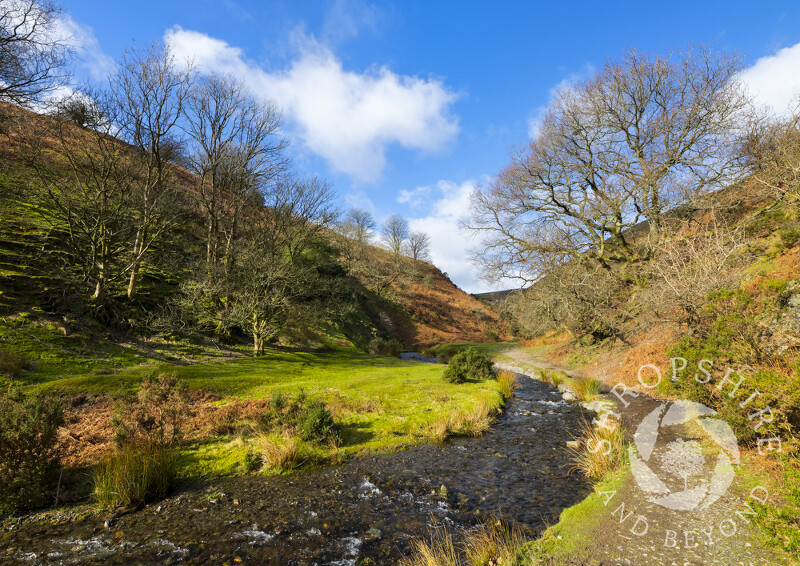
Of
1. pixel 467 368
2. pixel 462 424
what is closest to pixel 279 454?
pixel 462 424

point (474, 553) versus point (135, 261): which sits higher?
point (135, 261)

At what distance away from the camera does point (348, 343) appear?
116 feet

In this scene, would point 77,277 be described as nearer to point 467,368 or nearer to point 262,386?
point 262,386

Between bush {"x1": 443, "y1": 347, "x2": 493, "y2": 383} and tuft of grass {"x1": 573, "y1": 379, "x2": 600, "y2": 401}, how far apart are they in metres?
5.10

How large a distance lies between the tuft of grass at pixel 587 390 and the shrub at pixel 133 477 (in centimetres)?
1518

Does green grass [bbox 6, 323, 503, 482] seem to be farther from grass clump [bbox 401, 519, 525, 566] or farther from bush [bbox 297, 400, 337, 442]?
grass clump [bbox 401, 519, 525, 566]

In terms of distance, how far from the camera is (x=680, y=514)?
536 centimetres

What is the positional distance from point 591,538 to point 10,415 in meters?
10.4

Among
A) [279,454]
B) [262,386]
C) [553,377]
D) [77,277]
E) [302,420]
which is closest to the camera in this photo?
[279,454]

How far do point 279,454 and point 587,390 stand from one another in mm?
13233

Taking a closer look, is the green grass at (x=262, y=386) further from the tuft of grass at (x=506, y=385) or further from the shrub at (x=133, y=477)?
the shrub at (x=133, y=477)

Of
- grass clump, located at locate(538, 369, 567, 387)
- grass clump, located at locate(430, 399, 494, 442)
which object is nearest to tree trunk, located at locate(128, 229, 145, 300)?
grass clump, located at locate(430, 399, 494, 442)

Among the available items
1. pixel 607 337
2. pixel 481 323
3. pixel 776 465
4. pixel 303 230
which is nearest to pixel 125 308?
pixel 303 230

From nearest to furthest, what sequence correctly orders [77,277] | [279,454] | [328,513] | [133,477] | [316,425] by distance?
1. [328,513]
2. [133,477]
3. [279,454]
4. [316,425]
5. [77,277]
